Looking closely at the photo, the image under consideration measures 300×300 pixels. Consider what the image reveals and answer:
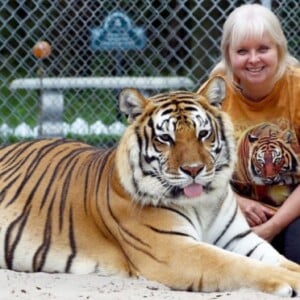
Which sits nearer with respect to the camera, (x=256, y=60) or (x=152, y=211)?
(x=152, y=211)

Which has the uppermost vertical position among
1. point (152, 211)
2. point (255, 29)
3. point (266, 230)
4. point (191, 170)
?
point (255, 29)

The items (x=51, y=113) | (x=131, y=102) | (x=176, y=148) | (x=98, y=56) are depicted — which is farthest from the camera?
(x=98, y=56)

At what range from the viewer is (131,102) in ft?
14.0

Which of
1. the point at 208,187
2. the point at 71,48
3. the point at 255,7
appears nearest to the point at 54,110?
the point at 71,48


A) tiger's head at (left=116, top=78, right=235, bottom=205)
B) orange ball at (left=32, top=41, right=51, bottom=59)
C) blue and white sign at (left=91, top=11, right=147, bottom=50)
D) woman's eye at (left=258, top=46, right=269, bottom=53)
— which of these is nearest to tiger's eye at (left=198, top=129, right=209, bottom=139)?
tiger's head at (left=116, top=78, right=235, bottom=205)

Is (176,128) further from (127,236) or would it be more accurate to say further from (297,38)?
(297,38)

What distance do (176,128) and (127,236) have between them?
43cm

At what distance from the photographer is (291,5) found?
795 cm

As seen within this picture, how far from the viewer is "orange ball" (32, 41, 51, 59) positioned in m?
7.13

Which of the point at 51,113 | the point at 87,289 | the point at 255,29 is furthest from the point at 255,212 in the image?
the point at 51,113

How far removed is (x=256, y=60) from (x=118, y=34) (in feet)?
10.1

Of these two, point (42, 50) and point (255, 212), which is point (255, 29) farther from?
point (42, 50)

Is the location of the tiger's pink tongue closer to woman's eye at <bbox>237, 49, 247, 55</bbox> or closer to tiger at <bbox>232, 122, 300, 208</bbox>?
tiger at <bbox>232, 122, 300, 208</bbox>

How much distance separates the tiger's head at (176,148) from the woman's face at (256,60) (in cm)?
32
